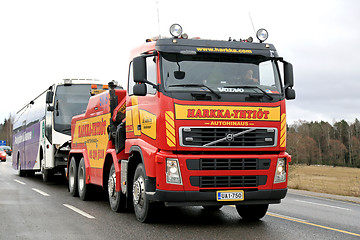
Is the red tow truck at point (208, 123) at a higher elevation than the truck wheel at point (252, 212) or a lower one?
higher

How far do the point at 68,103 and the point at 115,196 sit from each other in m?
8.76

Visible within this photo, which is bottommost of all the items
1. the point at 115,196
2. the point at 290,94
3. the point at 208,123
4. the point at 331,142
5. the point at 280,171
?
the point at 115,196

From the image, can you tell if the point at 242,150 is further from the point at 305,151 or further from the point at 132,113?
the point at 305,151

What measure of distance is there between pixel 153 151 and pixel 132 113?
1532 millimetres

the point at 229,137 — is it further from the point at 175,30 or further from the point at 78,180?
the point at 78,180

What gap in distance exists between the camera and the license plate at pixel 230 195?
838 centimetres

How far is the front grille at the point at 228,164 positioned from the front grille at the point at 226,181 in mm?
152

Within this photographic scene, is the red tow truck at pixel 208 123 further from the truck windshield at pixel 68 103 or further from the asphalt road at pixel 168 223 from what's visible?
the truck windshield at pixel 68 103

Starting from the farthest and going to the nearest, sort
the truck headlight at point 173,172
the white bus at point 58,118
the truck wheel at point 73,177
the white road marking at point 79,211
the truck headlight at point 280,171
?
the white bus at point 58,118, the truck wheel at point 73,177, the white road marking at point 79,211, the truck headlight at point 280,171, the truck headlight at point 173,172

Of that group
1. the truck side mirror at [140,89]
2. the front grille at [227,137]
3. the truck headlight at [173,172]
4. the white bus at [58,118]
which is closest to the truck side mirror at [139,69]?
the truck side mirror at [140,89]

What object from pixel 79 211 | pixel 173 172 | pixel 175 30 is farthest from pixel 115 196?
pixel 175 30

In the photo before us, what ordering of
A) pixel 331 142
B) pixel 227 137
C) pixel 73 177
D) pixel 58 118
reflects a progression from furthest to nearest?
pixel 331 142
pixel 58 118
pixel 73 177
pixel 227 137

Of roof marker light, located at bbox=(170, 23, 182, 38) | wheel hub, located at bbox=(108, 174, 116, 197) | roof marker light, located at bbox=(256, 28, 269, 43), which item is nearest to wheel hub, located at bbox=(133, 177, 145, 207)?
wheel hub, located at bbox=(108, 174, 116, 197)

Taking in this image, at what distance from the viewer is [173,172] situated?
8.27 metres
